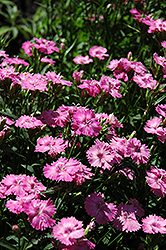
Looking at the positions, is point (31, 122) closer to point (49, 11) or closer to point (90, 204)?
point (90, 204)

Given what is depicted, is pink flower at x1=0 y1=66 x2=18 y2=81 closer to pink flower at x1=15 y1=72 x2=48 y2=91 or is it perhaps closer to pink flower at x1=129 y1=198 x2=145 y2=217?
pink flower at x1=15 y1=72 x2=48 y2=91

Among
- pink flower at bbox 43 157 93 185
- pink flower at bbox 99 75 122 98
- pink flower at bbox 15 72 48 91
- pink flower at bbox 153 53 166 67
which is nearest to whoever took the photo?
pink flower at bbox 43 157 93 185

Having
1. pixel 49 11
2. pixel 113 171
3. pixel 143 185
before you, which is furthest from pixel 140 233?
pixel 49 11

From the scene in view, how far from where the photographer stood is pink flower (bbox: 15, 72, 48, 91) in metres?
1.46

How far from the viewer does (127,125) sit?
1.90 metres

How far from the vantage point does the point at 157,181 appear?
1.41 m

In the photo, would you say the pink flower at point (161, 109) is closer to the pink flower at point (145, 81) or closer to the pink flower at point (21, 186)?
the pink flower at point (145, 81)

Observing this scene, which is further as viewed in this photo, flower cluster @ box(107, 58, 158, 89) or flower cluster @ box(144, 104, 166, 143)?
flower cluster @ box(107, 58, 158, 89)

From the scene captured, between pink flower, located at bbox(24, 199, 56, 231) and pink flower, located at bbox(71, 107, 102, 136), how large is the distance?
0.34 metres

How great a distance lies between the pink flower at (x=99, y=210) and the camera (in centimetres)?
127

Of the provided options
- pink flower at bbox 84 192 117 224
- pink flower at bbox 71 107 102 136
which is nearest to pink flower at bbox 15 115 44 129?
pink flower at bbox 71 107 102 136

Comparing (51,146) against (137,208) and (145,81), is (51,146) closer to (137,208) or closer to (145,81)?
(137,208)

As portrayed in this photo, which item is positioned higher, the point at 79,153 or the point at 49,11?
the point at 49,11

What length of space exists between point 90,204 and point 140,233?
47 cm
